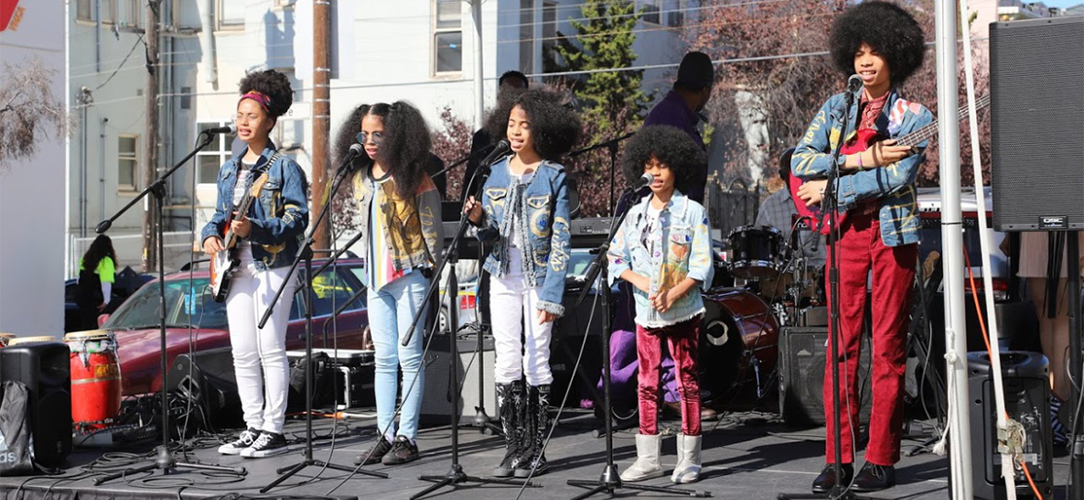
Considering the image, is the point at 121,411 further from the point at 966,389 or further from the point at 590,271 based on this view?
the point at 966,389

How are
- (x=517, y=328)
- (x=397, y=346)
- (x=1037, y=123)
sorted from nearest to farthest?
(x=1037, y=123) < (x=517, y=328) < (x=397, y=346)

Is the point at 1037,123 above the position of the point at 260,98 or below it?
below

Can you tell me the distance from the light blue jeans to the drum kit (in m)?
1.89

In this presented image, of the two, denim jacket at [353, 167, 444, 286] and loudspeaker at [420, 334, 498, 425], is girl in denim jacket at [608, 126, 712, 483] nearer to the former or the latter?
denim jacket at [353, 167, 444, 286]

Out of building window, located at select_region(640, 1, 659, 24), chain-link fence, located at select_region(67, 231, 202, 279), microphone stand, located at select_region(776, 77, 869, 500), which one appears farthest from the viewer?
building window, located at select_region(640, 1, 659, 24)

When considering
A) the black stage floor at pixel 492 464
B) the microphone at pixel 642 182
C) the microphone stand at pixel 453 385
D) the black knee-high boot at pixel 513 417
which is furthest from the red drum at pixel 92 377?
the microphone at pixel 642 182

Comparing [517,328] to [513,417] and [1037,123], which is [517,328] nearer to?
[513,417]

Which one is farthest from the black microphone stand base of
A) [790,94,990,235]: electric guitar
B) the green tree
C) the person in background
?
the green tree

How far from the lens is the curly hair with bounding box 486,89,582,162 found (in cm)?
648

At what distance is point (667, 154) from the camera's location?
20.8 ft

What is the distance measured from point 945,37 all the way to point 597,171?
2485 cm

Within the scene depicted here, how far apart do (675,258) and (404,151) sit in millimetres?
1603

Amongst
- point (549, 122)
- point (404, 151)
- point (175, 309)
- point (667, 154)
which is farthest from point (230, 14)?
point (667, 154)

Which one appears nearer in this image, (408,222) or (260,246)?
(408,222)
